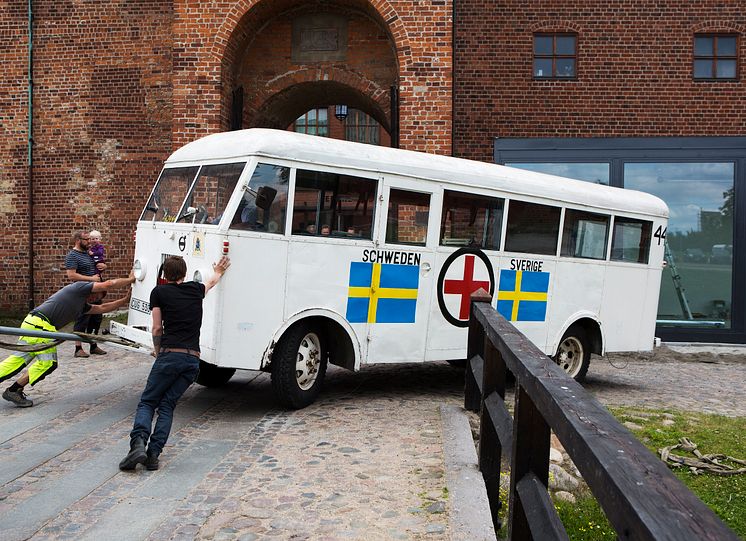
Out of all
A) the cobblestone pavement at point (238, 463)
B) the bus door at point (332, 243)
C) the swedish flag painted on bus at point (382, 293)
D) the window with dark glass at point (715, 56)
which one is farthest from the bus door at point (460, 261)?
the window with dark glass at point (715, 56)

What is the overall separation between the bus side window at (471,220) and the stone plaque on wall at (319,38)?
7.33m

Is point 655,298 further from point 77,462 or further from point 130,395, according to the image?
point 77,462

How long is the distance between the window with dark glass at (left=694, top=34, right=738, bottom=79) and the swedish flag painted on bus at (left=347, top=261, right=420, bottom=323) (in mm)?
9277

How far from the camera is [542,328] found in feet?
32.6

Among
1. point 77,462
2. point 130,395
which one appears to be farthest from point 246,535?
point 130,395

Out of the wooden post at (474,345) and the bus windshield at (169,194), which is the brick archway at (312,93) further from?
the wooden post at (474,345)

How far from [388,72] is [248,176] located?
8.54 m

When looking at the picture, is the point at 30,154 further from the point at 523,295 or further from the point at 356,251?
the point at 523,295

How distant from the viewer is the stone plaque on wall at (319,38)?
15.6 meters

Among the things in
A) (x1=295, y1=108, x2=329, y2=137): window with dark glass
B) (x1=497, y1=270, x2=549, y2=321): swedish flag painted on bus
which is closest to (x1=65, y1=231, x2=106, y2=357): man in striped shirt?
(x1=497, y1=270, x2=549, y2=321): swedish flag painted on bus

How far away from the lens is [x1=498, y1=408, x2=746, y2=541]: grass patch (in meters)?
5.66

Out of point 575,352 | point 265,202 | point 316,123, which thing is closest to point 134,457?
point 265,202

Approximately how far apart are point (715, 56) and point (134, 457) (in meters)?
13.4

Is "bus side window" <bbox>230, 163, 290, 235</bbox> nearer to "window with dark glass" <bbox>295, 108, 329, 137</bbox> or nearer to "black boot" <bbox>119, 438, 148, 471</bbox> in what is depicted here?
"black boot" <bbox>119, 438, 148, 471</bbox>
